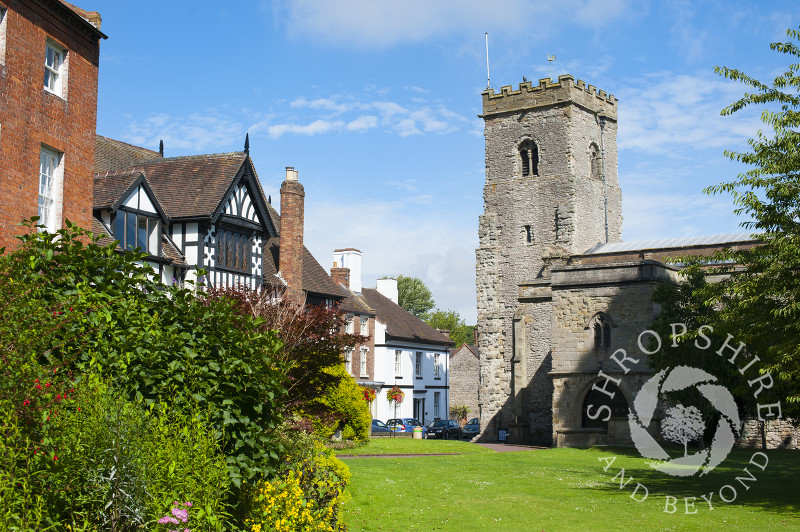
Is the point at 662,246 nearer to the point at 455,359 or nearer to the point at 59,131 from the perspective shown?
the point at 455,359

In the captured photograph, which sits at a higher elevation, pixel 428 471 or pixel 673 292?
pixel 673 292

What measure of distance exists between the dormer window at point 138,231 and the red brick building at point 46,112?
20.3 feet

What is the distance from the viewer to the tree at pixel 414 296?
93.7 meters

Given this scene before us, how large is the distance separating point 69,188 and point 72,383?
11260 mm

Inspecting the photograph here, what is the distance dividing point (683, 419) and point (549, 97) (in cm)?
2467

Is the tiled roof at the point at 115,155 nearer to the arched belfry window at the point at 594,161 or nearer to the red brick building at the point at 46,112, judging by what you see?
the red brick building at the point at 46,112

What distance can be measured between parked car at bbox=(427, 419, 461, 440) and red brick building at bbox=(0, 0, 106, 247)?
114 feet

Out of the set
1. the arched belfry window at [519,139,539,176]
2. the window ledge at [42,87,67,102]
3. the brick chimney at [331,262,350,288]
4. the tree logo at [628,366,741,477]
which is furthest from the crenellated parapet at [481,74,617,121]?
the window ledge at [42,87,67,102]

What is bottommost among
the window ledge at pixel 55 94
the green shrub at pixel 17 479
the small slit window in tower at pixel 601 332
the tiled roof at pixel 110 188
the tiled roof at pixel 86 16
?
the green shrub at pixel 17 479

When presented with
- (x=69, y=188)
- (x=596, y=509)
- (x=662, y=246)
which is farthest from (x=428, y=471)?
(x=662, y=246)

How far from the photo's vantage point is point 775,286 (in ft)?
49.1

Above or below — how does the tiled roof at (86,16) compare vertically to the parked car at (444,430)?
above

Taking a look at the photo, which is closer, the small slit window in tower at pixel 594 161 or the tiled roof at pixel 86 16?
the tiled roof at pixel 86 16

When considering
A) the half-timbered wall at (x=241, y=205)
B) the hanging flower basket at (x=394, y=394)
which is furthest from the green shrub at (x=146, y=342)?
the hanging flower basket at (x=394, y=394)
